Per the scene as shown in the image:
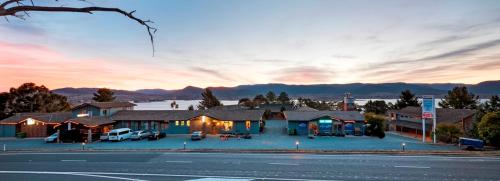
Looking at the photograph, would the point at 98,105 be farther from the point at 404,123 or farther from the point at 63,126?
the point at 404,123

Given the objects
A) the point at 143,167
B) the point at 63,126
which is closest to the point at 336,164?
the point at 143,167

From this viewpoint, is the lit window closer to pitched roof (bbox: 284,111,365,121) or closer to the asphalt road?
the asphalt road

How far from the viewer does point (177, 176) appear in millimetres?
23219

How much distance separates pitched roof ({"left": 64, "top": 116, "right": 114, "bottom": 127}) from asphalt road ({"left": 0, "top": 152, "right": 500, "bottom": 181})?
16.0 meters

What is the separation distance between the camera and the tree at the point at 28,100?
65275 millimetres

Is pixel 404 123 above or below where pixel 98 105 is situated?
below

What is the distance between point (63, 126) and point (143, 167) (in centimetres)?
3311

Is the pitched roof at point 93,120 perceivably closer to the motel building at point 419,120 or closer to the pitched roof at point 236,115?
the pitched roof at point 236,115

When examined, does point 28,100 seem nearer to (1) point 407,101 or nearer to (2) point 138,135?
(2) point 138,135

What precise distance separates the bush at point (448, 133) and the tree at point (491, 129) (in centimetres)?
357

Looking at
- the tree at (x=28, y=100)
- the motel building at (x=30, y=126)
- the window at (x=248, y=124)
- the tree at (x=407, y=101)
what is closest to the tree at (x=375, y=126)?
the window at (x=248, y=124)

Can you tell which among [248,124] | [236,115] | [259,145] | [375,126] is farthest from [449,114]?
[236,115]

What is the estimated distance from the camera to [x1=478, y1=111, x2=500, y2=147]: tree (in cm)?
3681

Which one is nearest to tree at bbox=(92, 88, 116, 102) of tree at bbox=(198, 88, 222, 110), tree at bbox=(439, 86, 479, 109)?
tree at bbox=(198, 88, 222, 110)
